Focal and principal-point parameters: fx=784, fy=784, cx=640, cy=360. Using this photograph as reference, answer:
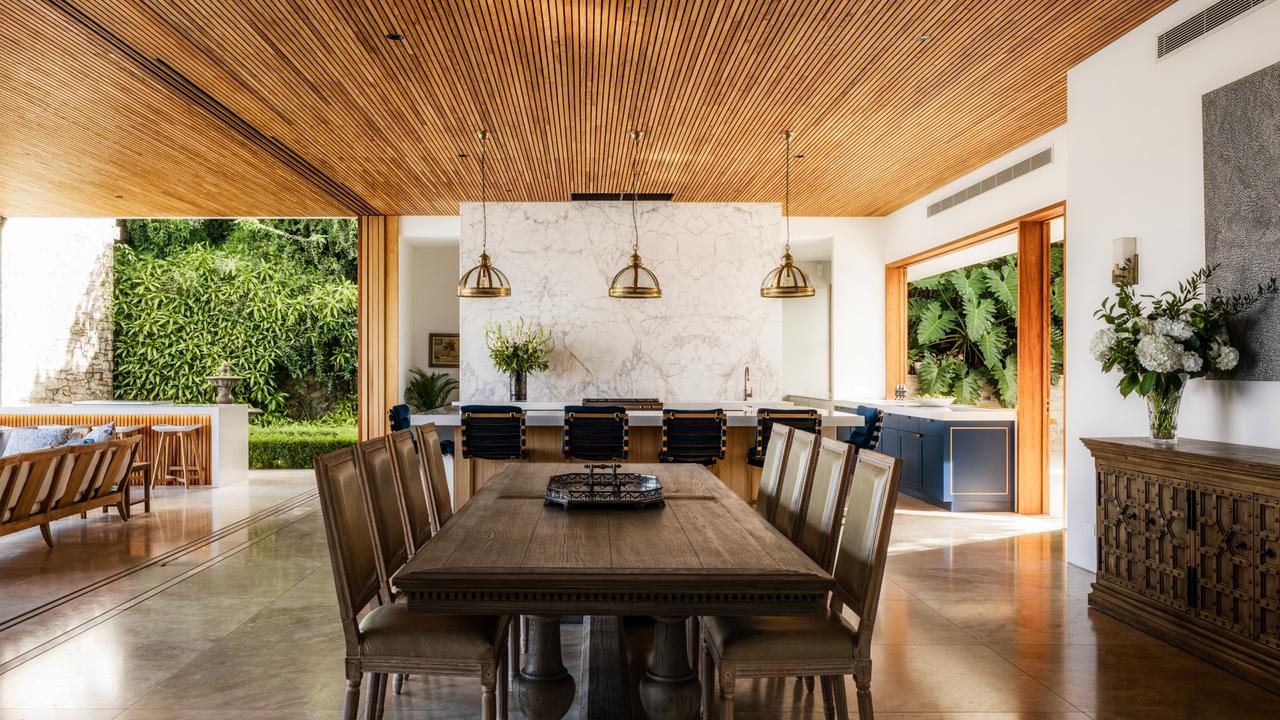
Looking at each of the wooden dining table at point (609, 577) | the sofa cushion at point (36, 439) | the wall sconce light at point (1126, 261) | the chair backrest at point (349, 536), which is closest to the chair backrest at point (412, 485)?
the wooden dining table at point (609, 577)

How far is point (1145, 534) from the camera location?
143 inches

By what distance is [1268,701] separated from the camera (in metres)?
2.83

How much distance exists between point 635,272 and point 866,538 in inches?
156

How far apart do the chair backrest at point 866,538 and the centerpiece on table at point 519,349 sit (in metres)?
5.48

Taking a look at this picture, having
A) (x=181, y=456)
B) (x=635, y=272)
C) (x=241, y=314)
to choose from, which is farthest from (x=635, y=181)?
(x=241, y=314)

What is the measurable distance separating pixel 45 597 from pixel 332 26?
340cm

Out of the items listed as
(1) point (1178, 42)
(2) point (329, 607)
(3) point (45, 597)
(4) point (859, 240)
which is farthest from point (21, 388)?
(1) point (1178, 42)

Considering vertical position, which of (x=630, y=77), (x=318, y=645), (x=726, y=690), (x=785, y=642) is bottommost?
(x=318, y=645)

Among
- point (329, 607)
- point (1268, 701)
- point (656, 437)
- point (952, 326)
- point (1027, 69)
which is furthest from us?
point (952, 326)

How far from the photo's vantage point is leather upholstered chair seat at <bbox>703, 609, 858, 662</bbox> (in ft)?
6.98

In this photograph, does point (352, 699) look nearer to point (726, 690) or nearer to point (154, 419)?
point (726, 690)

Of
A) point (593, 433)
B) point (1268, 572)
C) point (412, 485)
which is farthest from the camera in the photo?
point (593, 433)

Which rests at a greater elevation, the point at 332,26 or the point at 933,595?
the point at 332,26

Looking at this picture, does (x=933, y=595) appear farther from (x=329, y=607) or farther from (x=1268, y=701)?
(x=329, y=607)
